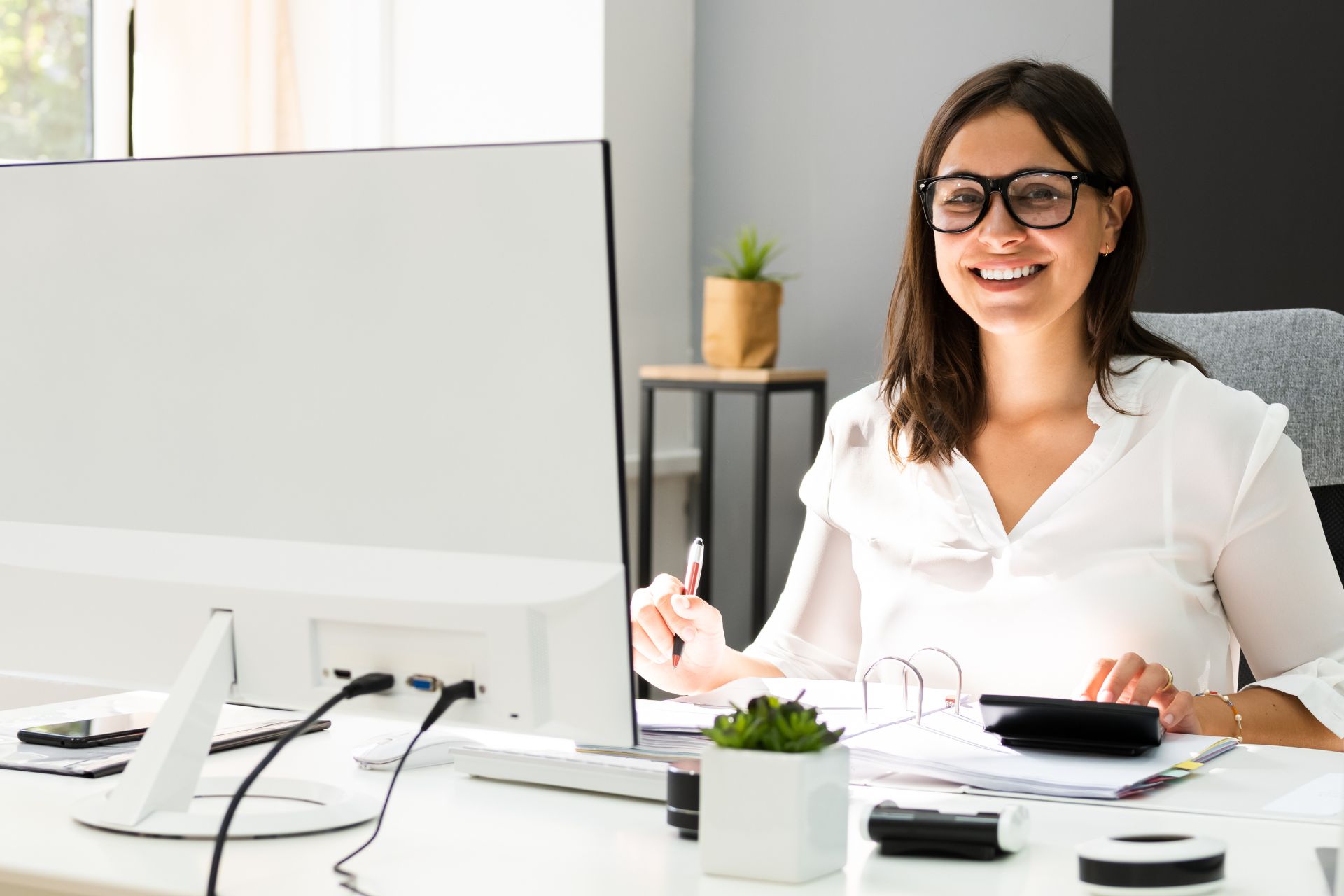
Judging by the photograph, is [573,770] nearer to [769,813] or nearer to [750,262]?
[769,813]

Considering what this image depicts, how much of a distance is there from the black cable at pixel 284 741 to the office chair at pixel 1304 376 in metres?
1.15

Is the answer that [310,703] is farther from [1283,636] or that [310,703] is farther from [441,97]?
[441,97]

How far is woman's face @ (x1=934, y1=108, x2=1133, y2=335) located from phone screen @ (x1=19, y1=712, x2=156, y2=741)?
3.27 ft

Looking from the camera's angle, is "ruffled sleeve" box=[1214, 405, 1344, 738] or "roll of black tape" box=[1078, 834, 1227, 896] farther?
"ruffled sleeve" box=[1214, 405, 1344, 738]

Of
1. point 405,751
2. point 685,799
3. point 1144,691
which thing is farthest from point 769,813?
point 1144,691

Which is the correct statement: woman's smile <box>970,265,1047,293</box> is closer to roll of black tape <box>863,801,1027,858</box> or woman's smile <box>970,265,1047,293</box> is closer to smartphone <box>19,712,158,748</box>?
roll of black tape <box>863,801,1027,858</box>

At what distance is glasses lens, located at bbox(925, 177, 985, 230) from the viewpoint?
5.22 feet

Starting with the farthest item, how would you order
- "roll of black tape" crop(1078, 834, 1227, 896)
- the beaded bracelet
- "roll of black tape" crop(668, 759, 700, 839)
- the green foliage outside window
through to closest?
the green foliage outside window
the beaded bracelet
"roll of black tape" crop(668, 759, 700, 839)
"roll of black tape" crop(1078, 834, 1227, 896)

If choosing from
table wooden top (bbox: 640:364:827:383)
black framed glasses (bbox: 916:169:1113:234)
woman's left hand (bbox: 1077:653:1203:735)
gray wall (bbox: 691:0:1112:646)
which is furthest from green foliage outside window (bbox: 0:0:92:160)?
woman's left hand (bbox: 1077:653:1203:735)

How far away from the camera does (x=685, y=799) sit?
0.88 meters

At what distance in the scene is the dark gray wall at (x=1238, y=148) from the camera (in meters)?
2.57

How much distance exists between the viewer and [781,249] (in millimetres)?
3387

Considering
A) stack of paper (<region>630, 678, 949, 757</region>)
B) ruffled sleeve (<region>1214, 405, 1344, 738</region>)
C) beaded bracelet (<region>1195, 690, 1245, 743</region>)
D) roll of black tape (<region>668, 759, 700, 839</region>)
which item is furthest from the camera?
ruffled sleeve (<region>1214, 405, 1344, 738</region>)

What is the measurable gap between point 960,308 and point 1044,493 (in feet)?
1.01
